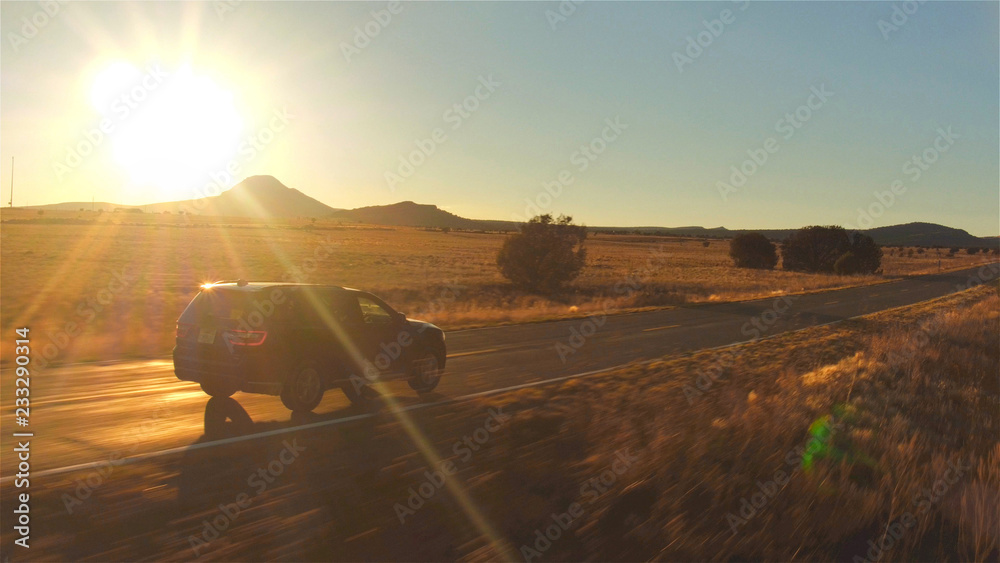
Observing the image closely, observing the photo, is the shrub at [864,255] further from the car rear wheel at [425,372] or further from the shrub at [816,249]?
the car rear wheel at [425,372]

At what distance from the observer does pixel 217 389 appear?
915 cm

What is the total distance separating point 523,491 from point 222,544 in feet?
7.90

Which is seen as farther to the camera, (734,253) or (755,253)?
(734,253)

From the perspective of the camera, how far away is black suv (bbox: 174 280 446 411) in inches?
325

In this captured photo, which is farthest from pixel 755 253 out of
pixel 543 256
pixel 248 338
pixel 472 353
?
pixel 248 338

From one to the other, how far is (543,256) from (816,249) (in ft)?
155

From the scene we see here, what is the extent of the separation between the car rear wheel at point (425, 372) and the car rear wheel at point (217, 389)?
254 centimetres

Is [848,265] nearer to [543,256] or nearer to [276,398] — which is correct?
[543,256]

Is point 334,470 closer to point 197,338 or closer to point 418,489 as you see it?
point 418,489

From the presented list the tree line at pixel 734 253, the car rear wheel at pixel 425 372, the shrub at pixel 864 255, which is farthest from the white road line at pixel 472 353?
the shrub at pixel 864 255

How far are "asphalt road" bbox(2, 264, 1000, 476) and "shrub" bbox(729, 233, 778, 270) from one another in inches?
2045

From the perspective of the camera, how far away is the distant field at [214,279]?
62.9 ft

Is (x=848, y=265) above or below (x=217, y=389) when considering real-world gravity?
above

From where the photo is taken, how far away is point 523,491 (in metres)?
5.94
